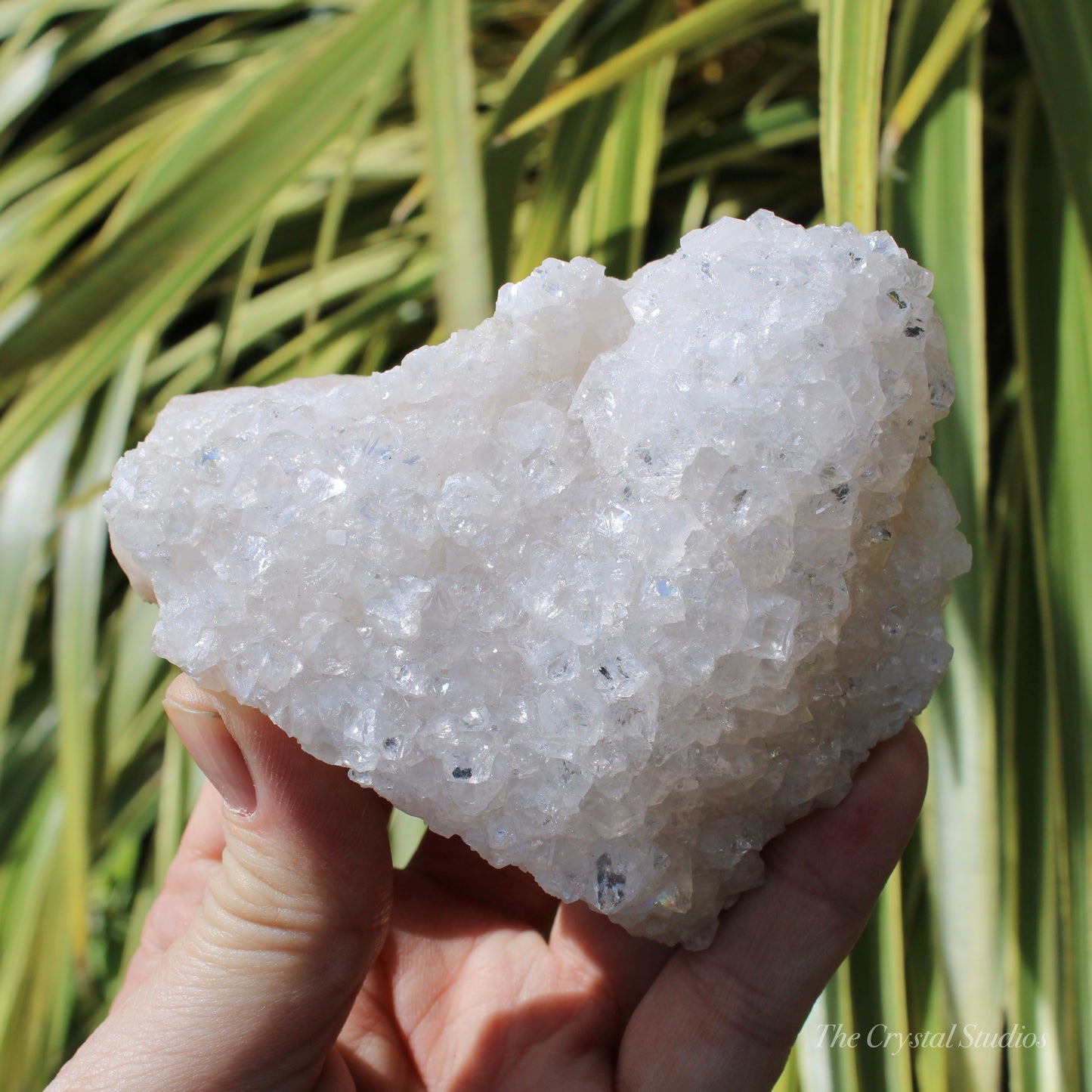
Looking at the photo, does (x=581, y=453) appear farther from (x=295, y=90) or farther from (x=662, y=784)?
(x=295, y=90)

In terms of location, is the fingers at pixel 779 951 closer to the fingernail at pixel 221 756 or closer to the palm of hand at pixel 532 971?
the palm of hand at pixel 532 971

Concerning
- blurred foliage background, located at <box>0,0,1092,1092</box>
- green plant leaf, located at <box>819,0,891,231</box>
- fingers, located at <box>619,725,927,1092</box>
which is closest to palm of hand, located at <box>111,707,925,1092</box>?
fingers, located at <box>619,725,927,1092</box>

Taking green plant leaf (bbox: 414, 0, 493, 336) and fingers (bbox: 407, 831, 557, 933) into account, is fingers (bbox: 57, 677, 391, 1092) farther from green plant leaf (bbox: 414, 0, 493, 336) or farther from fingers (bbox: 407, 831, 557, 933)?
green plant leaf (bbox: 414, 0, 493, 336)

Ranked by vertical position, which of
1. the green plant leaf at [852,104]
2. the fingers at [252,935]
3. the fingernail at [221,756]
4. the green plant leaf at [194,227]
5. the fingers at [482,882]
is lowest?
the fingers at [482,882]

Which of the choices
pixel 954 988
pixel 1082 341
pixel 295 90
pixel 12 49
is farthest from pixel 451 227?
pixel 12 49

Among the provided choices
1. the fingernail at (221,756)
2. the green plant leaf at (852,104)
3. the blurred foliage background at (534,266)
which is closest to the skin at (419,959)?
the fingernail at (221,756)

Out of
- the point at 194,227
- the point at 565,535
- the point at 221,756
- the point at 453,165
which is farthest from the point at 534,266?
the point at 221,756

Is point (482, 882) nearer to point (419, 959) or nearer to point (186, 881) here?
point (419, 959)
